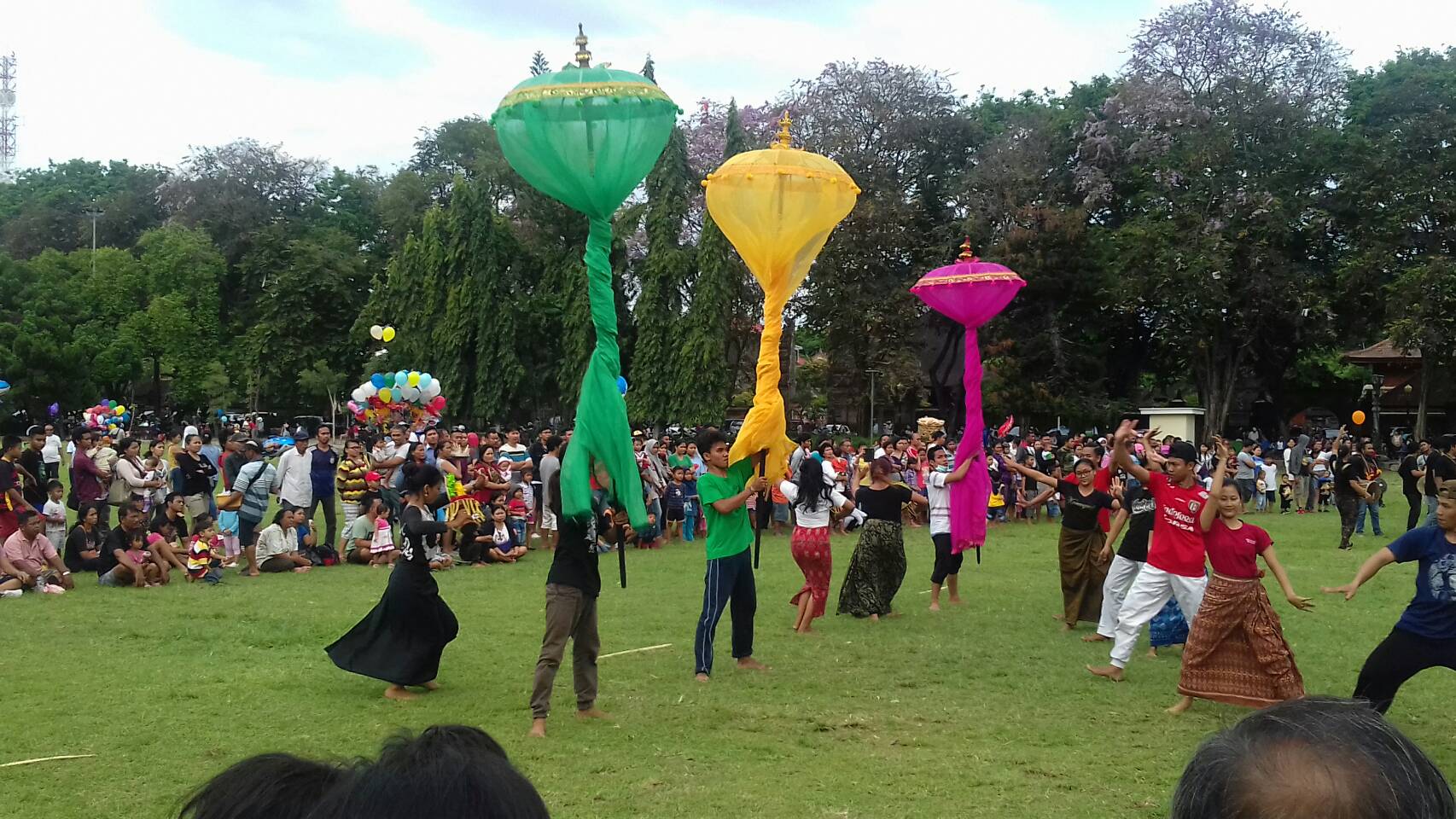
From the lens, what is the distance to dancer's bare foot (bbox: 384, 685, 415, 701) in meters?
7.44

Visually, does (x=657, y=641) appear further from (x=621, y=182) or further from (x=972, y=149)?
(x=972, y=149)

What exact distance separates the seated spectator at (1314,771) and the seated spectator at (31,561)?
1217 centimetres

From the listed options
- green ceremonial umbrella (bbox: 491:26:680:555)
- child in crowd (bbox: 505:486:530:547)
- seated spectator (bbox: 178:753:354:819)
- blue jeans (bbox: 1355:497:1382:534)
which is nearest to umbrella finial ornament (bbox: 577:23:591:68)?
green ceremonial umbrella (bbox: 491:26:680:555)

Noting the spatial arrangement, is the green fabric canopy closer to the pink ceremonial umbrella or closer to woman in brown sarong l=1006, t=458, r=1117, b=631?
the pink ceremonial umbrella

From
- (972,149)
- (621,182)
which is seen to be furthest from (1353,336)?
(621,182)

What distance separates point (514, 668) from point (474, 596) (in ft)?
11.6

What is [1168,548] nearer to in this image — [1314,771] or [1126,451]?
[1126,451]

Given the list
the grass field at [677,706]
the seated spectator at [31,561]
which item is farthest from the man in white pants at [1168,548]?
the seated spectator at [31,561]

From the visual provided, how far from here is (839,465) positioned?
18.3 metres

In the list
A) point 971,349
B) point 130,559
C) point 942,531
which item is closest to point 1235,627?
point 942,531

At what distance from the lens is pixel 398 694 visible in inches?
294

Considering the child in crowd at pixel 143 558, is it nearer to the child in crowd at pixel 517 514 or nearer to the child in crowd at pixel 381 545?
the child in crowd at pixel 381 545

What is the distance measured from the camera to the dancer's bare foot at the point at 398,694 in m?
7.44

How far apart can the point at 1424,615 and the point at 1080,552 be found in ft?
14.2
